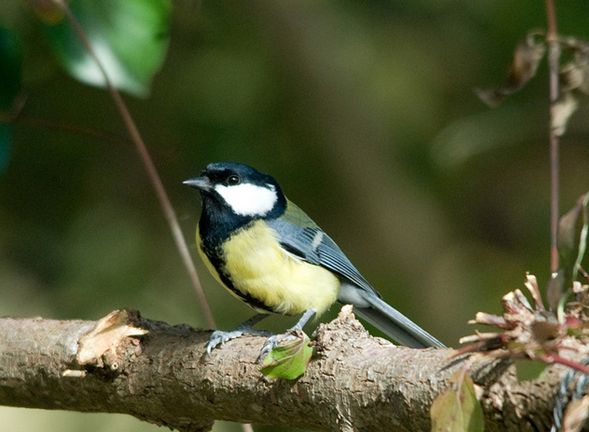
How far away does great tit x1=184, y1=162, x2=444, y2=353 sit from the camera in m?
2.31

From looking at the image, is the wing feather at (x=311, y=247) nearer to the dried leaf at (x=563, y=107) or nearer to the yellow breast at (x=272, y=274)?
the yellow breast at (x=272, y=274)

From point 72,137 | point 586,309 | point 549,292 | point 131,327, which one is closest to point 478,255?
point 72,137

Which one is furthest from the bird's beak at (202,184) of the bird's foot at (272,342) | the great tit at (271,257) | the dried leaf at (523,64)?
the dried leaf at (523,64)

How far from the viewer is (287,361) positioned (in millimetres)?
1572

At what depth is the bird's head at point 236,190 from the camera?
A: 7.88 ft

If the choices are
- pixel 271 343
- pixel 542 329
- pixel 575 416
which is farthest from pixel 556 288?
pixel 271 343

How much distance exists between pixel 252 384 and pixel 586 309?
0.61 metres

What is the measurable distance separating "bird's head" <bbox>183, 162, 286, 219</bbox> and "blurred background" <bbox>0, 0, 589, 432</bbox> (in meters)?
0.56

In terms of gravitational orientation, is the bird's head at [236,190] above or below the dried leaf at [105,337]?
above

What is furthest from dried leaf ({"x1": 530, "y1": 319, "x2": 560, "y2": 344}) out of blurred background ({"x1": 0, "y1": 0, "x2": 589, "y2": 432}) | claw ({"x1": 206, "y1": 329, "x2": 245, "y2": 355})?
blurred background ({"x1": 0, "y1": 0, "x2": 589, "y2": 432})

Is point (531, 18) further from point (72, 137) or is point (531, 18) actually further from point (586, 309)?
point (586, 309)

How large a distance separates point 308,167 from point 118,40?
4.42 feet

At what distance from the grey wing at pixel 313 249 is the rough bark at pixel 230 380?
1.58 ft

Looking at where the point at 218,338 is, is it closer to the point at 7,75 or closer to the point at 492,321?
the point at 492,321
